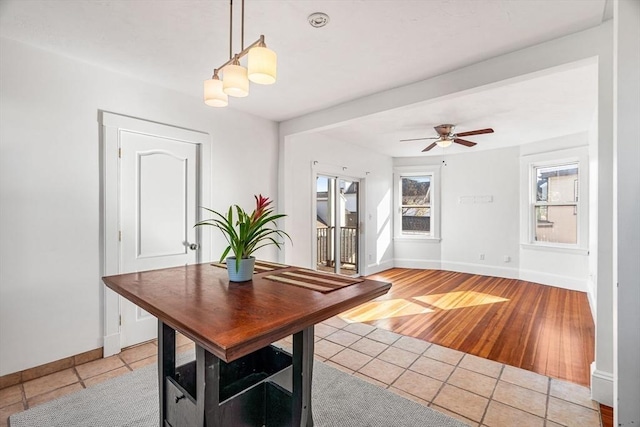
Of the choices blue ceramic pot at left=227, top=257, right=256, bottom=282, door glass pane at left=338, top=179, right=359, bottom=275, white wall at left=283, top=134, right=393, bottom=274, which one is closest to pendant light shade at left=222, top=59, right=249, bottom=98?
blue ceramic pot at left=227, top=257, right=256, bottom=282

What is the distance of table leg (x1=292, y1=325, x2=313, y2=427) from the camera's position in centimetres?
137

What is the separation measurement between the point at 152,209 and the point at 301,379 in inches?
96.2

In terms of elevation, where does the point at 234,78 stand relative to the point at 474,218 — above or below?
above

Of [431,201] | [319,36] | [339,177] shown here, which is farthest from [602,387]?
[431,201]

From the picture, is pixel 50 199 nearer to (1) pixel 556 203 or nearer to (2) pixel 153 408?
(2) pixel 153 408

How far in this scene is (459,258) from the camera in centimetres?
656

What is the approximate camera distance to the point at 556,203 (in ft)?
17.5

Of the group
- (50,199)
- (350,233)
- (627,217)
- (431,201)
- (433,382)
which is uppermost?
(431,201)

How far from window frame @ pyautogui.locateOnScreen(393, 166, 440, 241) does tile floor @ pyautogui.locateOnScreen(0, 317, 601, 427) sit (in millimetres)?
4128

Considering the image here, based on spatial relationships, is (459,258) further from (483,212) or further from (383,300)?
(383,300)

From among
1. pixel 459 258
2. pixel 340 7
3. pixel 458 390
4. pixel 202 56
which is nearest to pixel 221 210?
pixel 202 56

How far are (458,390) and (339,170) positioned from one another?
378cm

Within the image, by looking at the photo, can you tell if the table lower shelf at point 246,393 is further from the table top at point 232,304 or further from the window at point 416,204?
the window at point 416,204

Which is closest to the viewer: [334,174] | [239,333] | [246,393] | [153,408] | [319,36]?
[239,333]
